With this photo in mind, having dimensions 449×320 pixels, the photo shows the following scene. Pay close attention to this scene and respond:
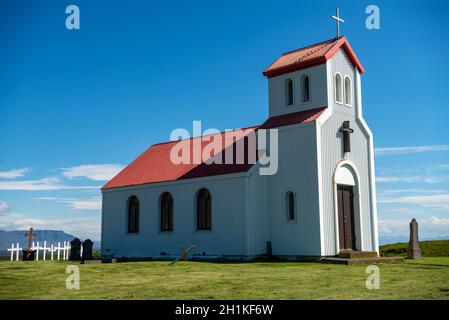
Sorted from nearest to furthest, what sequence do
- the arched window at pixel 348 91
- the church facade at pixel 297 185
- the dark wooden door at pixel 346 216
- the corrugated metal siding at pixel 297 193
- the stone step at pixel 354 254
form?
the stone step at pixel 354 254 < the corrugated metal siding at pixel 297 193 < the church facade at pixel 297 185 < the dark wooden door at pixel 346 216 < the arched window at pixel 348 91

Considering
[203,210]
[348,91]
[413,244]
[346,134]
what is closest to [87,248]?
[203,210]

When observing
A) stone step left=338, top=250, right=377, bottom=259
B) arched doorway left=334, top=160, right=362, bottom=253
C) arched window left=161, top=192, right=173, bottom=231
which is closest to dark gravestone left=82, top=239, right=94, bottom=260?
arched window left=161, top=192, right=173, bottom=231

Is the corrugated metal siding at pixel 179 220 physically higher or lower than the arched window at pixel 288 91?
lower

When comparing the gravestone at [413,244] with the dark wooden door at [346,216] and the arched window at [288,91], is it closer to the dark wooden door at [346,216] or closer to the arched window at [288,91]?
the dark wooden door at [346,216]

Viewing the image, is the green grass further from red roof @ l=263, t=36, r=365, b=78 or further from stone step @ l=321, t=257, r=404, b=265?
red roof @ l=263, t=36, r=365, b=78

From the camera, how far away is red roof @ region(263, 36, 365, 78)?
27516mm

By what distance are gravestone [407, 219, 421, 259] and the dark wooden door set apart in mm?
3977

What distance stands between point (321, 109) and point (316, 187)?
4.44 m

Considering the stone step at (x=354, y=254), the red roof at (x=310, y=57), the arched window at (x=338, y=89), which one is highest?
the red roof at (x=310, y=57)

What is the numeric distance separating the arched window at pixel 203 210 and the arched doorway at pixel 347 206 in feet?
23.6

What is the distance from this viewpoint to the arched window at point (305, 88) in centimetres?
2825

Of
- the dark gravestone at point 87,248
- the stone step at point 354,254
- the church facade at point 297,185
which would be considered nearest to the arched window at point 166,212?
the church facade at point 297,185

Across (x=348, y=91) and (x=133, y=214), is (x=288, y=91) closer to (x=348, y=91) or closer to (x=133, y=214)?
(x=348, y=91)
